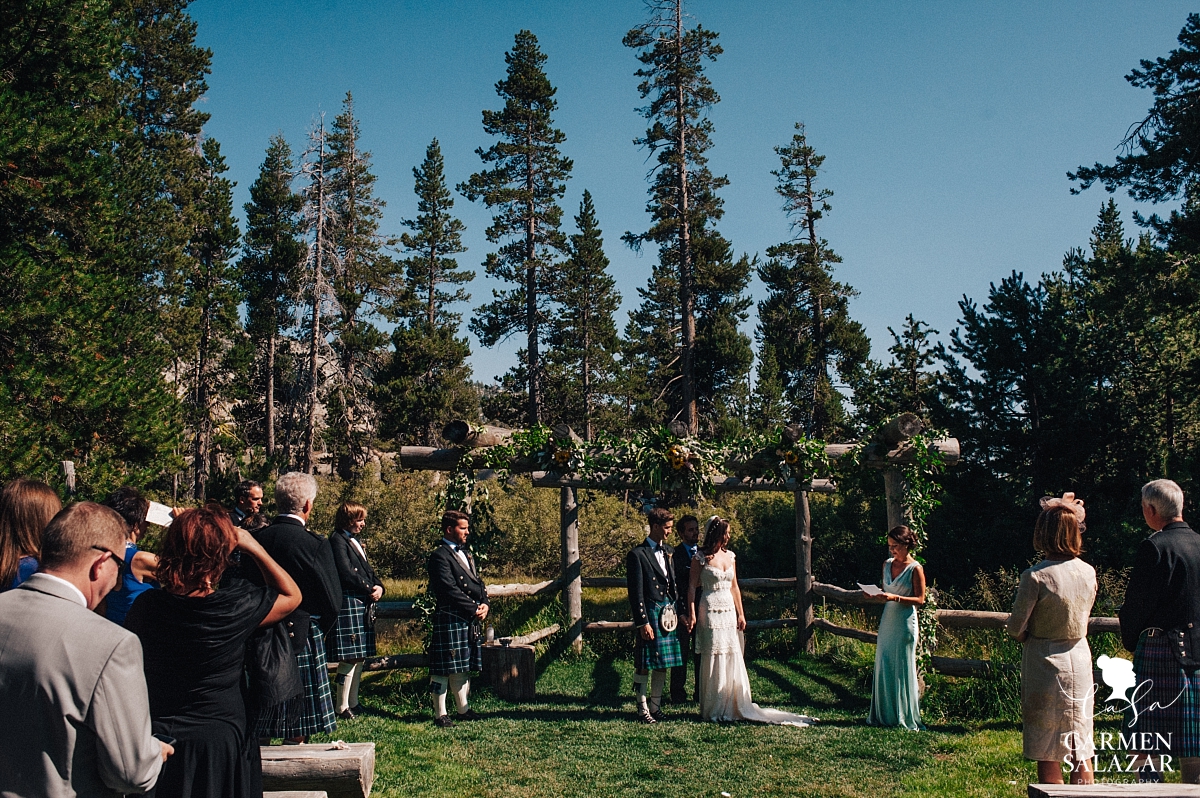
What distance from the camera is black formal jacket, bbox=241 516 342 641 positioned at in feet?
17.1

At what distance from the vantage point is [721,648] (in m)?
7.77

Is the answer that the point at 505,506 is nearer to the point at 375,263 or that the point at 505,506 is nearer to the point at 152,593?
the point at 375,263

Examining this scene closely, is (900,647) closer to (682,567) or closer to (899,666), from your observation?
(899,666)

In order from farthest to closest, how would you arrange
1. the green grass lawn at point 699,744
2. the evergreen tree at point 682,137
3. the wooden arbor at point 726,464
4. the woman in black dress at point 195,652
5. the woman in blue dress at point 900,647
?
the evergreen tree at point 682,137 < the wooden arbor at point 726,464 < the woman in blue dress at point 900,647 < the green grass lawn at point 699,744 < the woman in black dress at point 195,652

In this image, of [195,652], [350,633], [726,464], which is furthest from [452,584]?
[195,652]

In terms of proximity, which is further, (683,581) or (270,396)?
(270,396)

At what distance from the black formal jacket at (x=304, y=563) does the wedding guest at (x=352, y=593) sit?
7.30 ft

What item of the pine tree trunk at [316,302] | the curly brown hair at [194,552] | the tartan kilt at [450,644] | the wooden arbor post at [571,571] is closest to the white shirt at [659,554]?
the tartan kilt at [450,644]

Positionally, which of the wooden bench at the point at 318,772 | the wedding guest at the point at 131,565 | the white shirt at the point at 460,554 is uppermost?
the wedding guest at the point at 131,565

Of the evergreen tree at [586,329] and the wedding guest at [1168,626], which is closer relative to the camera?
the wedding guest at [1168,626]

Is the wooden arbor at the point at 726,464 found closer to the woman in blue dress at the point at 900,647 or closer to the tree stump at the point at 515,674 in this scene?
the tree stump at the point at 515,674

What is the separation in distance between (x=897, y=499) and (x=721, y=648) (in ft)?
8.57

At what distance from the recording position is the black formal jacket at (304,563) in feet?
17.1

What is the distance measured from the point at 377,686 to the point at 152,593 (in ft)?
22.5
